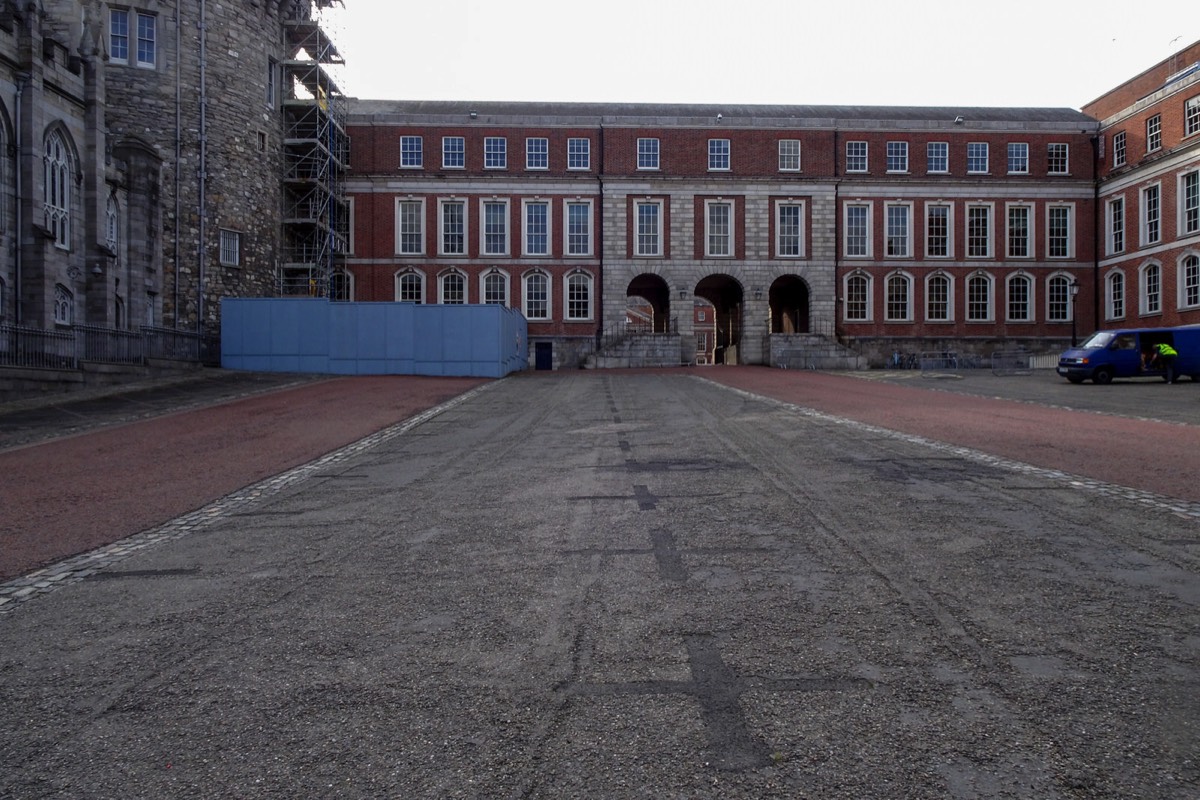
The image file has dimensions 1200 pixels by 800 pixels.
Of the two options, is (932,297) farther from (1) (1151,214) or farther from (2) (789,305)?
(1) (1151,214)

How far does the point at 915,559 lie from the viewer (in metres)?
5.90

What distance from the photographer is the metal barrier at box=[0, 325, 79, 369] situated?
2019 centimetres

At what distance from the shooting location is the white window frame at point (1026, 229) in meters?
49.3

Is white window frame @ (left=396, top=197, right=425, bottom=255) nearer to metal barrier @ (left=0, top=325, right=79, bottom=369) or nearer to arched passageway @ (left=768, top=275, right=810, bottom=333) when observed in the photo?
arched passageway @ (left=768, top=275, right=810, bottom=333)

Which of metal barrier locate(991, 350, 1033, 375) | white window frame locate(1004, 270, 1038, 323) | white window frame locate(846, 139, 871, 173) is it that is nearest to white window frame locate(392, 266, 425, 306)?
white window frame locate(846, 139, 871, 173)

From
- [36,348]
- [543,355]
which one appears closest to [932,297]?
[543,355]

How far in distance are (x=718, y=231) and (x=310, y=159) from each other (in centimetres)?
2168

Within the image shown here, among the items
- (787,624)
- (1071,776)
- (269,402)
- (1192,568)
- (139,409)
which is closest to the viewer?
(1071,776)

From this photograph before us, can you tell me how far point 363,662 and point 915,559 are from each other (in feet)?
12.0

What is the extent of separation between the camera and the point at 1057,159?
49219mm

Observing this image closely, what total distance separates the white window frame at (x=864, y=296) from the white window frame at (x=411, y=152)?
24235 mm

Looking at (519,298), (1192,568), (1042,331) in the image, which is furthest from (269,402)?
(1042,331)

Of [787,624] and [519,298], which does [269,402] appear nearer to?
[787,624]

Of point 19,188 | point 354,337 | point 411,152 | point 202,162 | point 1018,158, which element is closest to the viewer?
point 19,188
